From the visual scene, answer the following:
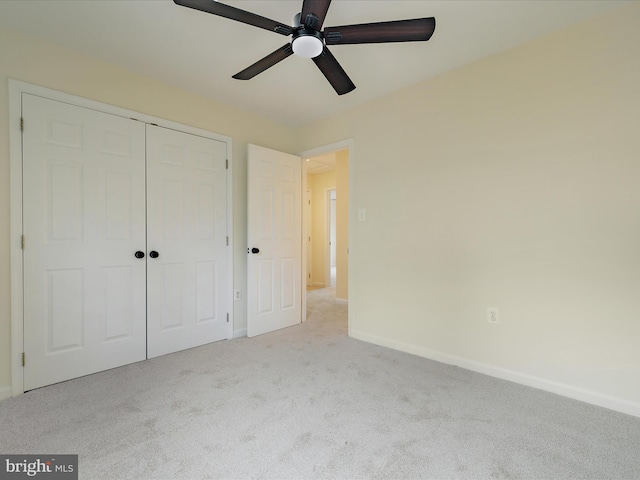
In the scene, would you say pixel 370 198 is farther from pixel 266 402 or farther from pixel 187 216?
pixel 266 402

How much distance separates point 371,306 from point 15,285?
9.41ft

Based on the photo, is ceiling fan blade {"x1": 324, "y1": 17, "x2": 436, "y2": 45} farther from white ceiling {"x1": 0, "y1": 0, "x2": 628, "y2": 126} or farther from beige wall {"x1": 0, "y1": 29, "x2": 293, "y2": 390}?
beige wall {"x1": 0, "y1": 29, "x2": 293, "y2": 390}

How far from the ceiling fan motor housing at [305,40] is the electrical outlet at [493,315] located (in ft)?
7.23

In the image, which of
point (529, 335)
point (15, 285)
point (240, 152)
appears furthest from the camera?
point (240, 152)

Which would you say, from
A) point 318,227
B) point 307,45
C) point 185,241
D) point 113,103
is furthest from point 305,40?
point 318,227

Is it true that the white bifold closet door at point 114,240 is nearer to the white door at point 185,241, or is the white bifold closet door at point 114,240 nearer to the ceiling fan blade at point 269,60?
the white door at point 185,241

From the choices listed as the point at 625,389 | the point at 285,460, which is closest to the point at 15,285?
the point at 285,460

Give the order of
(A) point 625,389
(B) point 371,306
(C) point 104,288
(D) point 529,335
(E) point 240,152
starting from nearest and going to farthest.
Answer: (A) point 625,389, (D) point 529,335, (C) point 104,288, (B) point 371,306, (E) point 240,152

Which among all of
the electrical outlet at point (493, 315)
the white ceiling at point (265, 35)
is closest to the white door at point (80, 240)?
the white ceiling at point (265, 35)

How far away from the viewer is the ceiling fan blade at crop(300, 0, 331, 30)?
1.36 m

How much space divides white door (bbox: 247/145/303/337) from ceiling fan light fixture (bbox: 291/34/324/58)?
1724mm

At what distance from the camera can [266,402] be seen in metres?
1.91

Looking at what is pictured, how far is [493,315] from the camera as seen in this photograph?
2312 millimetres

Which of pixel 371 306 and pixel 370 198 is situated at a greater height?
pixel 370 198
